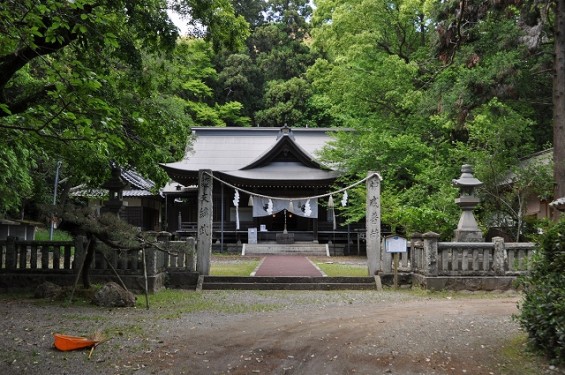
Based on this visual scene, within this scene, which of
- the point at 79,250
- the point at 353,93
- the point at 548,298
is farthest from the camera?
the point at 353,93

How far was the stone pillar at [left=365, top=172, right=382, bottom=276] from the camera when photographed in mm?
13312

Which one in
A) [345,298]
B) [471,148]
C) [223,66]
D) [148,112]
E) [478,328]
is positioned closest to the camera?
[478,328]

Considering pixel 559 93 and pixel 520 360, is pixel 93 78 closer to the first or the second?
pixel 520 360

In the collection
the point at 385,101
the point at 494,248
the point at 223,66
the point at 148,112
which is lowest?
the point at 494,248

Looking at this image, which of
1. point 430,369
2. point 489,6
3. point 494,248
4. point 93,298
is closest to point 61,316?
point 93,298

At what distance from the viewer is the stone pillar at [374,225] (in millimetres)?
13312

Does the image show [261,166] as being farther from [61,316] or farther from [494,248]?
[61,316]

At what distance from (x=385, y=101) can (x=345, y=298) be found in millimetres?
12694

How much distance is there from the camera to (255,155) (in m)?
30.2

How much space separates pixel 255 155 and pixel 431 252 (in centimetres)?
1942

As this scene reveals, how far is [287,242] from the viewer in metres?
25.7

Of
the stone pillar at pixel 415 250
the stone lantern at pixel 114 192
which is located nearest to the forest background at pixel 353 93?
the stone lantern at pixel 114 192

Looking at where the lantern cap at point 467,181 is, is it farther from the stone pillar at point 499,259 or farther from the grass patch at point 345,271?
the grass patch at point 345,271

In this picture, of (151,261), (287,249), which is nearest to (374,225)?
(151,261)
